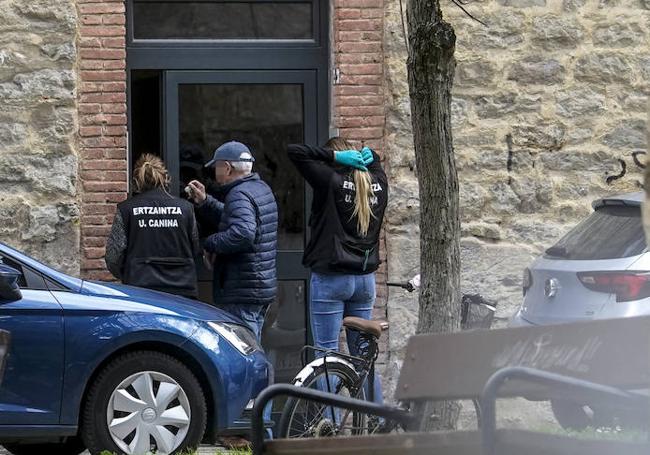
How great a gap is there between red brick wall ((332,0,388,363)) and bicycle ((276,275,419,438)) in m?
2.28

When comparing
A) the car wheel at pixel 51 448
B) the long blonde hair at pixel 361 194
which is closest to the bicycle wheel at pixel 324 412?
the long blonde hair at pixel 361 194

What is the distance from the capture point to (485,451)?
4.08 metres

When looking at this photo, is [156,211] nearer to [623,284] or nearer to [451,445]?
[623,284]

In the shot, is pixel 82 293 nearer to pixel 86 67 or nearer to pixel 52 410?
pixel 52 410

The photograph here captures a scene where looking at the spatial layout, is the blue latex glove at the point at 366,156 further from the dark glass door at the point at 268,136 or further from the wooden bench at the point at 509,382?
the wooden bench at the point at 509,382

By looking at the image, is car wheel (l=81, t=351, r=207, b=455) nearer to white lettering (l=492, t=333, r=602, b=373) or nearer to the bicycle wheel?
the bicycle wheel

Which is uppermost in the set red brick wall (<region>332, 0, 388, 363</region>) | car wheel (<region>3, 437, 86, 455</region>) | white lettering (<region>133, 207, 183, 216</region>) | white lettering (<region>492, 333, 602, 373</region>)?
red brick wall (<region>332, 0, 388, 363</region>)

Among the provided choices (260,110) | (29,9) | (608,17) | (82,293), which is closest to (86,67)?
(29,9)

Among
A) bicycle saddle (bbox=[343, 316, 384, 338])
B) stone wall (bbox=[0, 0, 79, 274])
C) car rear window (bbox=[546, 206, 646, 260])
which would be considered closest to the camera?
car rear window (bbox=[546, 206, 646, 260])

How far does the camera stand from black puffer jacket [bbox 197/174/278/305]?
968 cm

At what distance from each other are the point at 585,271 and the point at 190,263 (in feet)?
9.67

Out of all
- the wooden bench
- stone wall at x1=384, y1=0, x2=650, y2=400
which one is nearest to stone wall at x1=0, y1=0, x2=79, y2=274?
stone wall at x1=384, y1=0, x2=650, y2=400

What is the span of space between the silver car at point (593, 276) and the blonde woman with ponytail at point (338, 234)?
1.18m

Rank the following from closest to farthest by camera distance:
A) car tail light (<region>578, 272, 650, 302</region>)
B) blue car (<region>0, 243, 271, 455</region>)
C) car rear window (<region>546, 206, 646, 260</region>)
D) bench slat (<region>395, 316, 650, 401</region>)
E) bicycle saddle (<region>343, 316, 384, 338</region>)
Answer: bench slat (<region>395, 316, 650, 401</region>) → car tail light (<region>578, 272, 650, 302</region>) → car rear window (<region>546, 206, 646, 260</region>) → blue car (<region>0, 243, 271, 455</region>) → bicycle saddle (<region>343, 316, 384, 338</region>)
